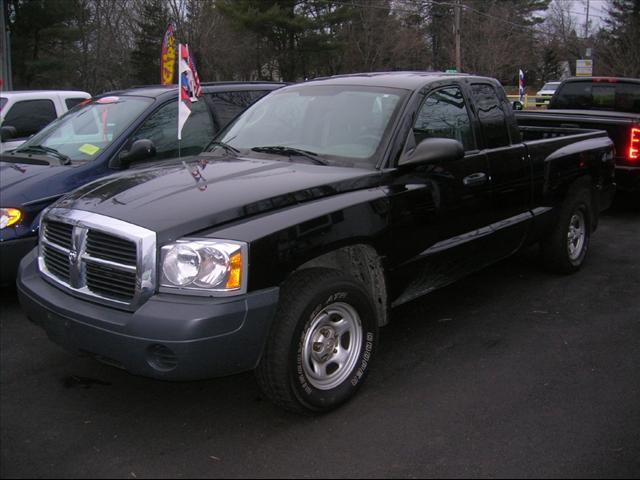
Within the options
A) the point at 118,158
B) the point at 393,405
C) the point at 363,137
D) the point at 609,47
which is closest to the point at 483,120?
the point at 363,137

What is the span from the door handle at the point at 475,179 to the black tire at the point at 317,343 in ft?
4.34

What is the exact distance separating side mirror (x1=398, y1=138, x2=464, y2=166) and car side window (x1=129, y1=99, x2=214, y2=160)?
112 inches

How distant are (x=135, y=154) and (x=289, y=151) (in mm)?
1803

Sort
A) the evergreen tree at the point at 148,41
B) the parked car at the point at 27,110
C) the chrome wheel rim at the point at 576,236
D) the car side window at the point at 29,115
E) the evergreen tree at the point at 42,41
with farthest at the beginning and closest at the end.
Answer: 1. the evergreen tree at the point at 148,41
2. the evergreen tree at the point at 42,41
3. the car side window at the point at 29,115
4. the parked car at the point at 27,110
5. the chrome wheel rim at the point at 576,236

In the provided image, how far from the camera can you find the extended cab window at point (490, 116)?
16.1ft

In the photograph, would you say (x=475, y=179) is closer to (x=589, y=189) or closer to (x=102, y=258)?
(x=589, y=189)

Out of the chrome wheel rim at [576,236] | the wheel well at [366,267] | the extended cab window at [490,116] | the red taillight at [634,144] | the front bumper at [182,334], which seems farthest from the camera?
the red taillight at [634,144]

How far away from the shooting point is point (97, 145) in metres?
5.89

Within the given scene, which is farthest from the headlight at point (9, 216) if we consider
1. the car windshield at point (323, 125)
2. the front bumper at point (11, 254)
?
the car windshield at point (323, 125)

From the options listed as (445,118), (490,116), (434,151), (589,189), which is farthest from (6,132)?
(589,189)

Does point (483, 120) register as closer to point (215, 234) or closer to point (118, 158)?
point (215, 234)

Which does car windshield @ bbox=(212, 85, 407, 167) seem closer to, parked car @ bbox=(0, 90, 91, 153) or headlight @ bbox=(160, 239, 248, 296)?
headlight @ bbox=(160, 239, 248, 296)

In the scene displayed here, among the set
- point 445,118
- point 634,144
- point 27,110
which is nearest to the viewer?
point 445,118

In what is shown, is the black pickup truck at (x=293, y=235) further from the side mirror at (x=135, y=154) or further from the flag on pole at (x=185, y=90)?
the flag on pole at (x=185, y=90)
